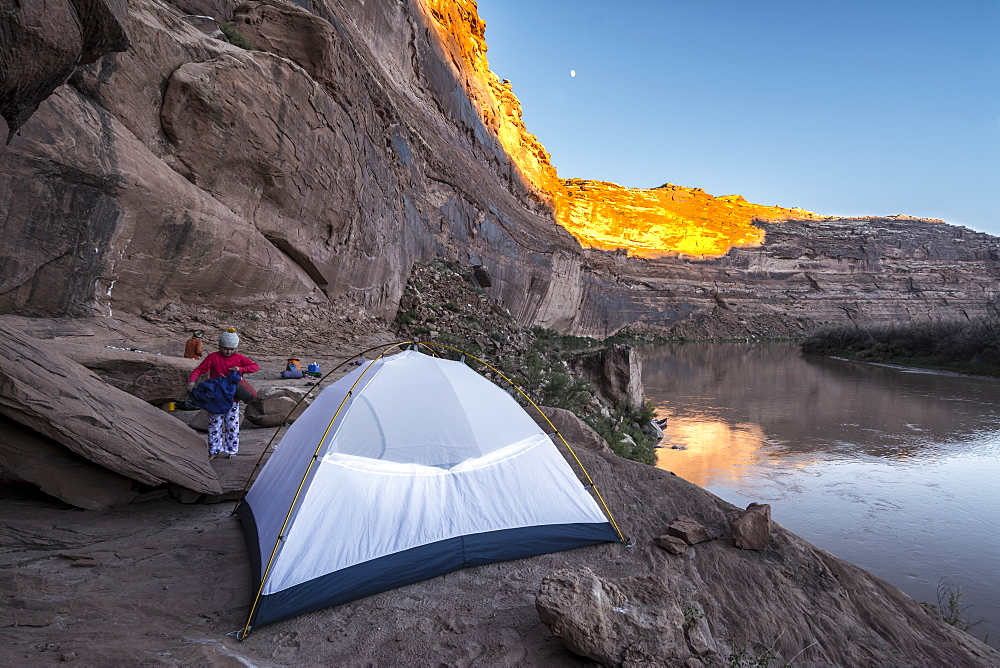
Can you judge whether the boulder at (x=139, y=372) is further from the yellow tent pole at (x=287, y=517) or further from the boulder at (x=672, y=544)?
the boulder at (x=672, y=544)

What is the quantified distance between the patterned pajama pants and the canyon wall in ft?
9.65

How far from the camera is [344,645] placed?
2818 mm

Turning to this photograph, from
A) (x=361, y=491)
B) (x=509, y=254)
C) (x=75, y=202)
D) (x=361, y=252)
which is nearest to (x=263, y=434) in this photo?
(x=361, y=491)

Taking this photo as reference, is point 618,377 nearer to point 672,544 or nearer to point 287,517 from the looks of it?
point 672,544

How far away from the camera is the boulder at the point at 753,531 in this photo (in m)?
3.91

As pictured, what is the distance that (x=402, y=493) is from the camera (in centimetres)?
382

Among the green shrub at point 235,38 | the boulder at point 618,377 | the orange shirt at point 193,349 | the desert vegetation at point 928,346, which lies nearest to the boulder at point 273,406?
the orange shirt at point 193,349

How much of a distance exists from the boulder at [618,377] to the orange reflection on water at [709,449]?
4.10 ft

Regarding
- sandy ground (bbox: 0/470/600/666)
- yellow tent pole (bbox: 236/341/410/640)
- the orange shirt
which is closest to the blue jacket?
sandy ground (bbox: 0/470/600/666)

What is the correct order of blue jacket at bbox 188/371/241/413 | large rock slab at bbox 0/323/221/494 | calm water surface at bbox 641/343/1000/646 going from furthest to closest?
calm water surface at bbox 641/343/1000/646 → blue jacket at bbox 188/371/241/413 → large rock slab at bbox 0/323/221/494

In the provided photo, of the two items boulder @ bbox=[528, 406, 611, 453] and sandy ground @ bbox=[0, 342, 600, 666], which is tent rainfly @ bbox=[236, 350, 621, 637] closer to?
sandy ground @ bbox=[0, 342, 600, 666]

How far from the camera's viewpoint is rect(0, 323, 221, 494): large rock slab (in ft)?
11.0

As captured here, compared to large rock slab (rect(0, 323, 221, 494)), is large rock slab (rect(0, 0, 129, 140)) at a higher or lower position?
higher

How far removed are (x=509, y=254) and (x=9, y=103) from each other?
78.2 feet
